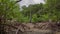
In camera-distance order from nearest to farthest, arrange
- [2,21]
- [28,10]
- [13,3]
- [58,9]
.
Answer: [2,21], [13,3], [58,9], [28,10]

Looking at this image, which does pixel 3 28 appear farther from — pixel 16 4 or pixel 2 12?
pixel 16 4

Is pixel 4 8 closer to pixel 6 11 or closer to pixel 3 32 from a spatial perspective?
pixel 6 11

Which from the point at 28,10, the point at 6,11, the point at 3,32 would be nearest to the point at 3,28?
the point at 3,32

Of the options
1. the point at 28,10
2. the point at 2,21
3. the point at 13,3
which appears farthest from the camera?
the point at 28,10

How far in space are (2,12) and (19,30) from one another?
1420 millimetres

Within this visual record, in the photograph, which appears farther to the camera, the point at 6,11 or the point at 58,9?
the point at 58,9

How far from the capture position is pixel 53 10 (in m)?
20.3

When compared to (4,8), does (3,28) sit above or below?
below

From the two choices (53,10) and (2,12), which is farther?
Result: (53,10)

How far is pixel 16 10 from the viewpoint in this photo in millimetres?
12172

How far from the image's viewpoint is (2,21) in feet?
36.0

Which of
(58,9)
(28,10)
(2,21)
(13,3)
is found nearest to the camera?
(2,21)

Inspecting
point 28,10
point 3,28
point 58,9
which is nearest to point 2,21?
point 3,28

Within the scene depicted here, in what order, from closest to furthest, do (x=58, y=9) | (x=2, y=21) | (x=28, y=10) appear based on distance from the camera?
(x=2, y=21)
(x=58, y=9)
(x=28, y=10)
